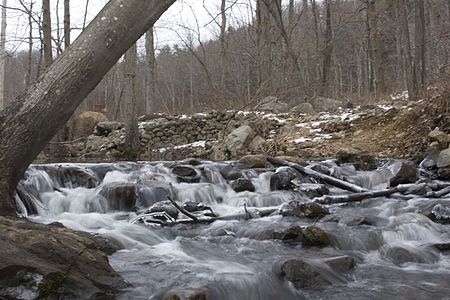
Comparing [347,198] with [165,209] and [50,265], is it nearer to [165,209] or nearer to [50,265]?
[165,209]

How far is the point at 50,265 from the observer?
2.75 meters

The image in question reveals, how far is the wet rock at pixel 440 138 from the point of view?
8.48m

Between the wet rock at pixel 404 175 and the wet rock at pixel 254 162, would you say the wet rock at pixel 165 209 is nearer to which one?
the wet rock at pixel 254 162

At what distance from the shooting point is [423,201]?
235 inches

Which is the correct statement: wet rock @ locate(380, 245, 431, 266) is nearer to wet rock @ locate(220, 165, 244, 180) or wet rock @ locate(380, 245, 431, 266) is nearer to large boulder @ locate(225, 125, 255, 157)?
wet rock @ locate(220, 165, 244, 180)

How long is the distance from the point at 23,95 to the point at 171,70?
51.8 m

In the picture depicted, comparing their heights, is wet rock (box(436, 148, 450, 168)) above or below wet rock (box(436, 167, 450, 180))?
above

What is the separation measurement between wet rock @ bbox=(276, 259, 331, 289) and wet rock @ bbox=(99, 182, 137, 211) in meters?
3.08

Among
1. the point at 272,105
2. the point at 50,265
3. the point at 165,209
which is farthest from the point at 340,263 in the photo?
the point at 272,105

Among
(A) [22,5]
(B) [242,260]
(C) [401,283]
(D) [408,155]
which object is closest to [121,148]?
(A) [22,5]

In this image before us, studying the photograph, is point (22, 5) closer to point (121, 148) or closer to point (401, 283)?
point (121, 148)

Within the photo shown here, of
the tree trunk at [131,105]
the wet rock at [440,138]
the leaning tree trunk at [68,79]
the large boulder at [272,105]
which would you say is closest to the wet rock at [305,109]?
the large boulder at [272,105]

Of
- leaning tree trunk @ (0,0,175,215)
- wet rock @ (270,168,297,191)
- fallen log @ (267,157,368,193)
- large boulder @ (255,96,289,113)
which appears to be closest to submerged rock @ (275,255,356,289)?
leaning tree trunk @ (0,0,175,215)

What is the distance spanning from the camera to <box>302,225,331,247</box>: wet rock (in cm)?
445
